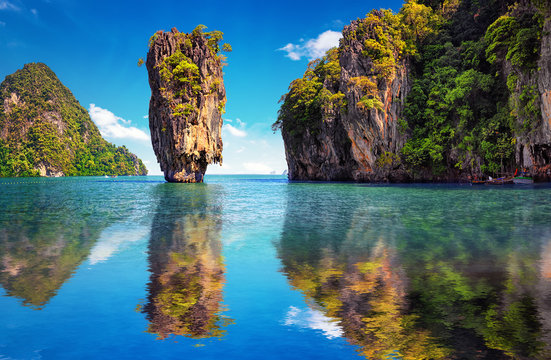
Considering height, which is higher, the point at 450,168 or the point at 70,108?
the point at 70,108

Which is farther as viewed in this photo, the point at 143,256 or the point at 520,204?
the point at 520,204

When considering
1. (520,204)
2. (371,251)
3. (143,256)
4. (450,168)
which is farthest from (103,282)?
(450,168)

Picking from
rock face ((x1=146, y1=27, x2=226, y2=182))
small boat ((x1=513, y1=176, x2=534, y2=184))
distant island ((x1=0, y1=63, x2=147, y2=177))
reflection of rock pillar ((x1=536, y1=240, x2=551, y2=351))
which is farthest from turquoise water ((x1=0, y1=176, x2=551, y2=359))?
distant island ((x1=0, y1=63, x2=147, y2=177))

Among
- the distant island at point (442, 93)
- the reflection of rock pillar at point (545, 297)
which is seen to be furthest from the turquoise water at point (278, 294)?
the distant island at point (442, 93)

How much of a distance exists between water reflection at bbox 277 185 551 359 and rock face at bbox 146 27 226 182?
130 ft

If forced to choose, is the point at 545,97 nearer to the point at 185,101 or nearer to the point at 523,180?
the point at 523,180

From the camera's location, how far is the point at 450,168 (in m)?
41.3

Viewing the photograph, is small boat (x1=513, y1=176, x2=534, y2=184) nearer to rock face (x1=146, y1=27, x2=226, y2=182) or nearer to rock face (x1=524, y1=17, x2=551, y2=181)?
rock face (x1=524, y1=17, x2=551, y2=181)

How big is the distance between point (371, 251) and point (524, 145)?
3077 cm

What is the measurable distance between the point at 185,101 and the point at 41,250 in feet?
138

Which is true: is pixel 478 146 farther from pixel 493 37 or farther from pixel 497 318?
pixel 497 318

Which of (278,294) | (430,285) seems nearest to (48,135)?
(278,294)

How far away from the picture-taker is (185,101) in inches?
1892

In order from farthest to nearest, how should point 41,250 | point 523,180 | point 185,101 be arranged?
point 185,101 → point 523,180 → point 41,250
